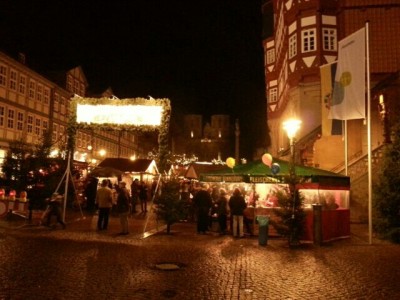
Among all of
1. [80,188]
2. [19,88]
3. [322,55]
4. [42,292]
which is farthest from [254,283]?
[19,88]

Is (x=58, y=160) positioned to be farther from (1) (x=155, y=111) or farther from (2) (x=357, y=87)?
(2) (x=357, y=87)

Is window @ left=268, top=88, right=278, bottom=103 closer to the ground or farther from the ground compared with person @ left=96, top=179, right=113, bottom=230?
farther from the ground

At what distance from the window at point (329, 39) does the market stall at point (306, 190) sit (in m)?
17.1

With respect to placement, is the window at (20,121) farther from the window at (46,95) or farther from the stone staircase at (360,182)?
the stone staircase at (360,182)

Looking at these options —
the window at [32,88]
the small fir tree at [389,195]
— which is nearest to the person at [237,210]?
the small fir tree at [389,195]

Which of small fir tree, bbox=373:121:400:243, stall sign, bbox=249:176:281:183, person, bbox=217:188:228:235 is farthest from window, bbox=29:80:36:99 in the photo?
small fir tree, bbox=373:121:400:243

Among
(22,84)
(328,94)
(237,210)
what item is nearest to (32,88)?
(22,84)

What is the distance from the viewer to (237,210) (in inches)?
624

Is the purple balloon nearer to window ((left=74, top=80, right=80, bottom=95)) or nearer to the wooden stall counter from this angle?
the wooden stall counter

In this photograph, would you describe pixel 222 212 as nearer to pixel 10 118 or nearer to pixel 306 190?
pixel 306 190

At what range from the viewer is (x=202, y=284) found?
338 inches

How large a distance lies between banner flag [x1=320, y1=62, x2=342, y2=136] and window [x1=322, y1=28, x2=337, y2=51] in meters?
7.86

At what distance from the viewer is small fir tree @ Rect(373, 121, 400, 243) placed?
50.6 feet

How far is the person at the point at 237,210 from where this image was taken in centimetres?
1586
